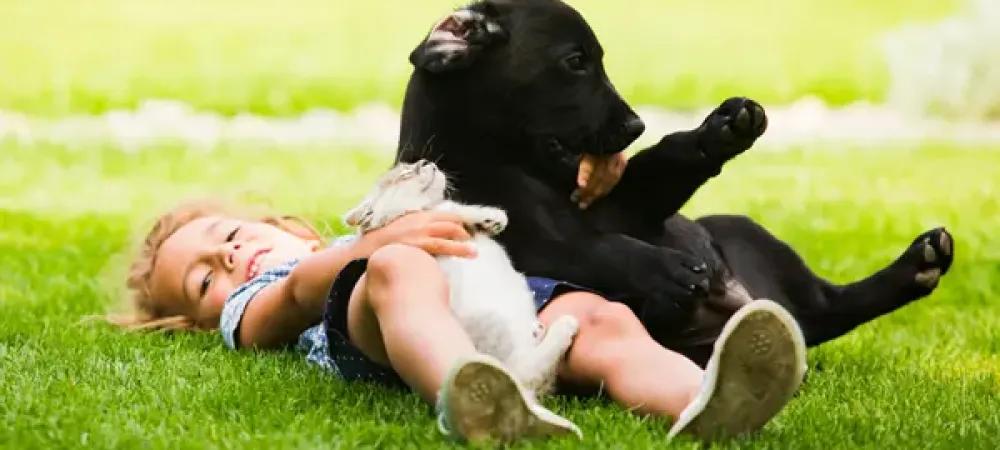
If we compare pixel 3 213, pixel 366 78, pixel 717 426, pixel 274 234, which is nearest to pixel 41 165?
pixel 3 213

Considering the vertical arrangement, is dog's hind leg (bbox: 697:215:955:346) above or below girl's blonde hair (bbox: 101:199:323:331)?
above

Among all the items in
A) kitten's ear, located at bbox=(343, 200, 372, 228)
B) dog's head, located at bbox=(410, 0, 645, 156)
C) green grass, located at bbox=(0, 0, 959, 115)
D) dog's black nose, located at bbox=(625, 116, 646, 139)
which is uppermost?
dog's head, located at bbox=(410, 0, 645, 156)

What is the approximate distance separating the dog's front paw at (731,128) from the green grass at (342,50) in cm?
832

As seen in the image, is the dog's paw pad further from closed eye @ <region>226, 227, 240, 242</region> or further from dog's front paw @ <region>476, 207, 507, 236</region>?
closed eye @ <region>226, 227, 240, 242</region>

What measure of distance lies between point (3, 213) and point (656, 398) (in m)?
5.13

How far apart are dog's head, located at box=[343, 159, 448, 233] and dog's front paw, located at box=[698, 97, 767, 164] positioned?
1.85 ft

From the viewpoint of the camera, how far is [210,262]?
14.0 ft

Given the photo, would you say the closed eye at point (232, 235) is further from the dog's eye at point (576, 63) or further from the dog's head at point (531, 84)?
the dog's eye at point (576, 63)

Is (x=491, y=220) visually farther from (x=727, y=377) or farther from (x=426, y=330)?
(x=727, y=377)

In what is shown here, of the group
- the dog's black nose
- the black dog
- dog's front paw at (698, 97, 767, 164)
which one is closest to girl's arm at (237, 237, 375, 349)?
the black dog

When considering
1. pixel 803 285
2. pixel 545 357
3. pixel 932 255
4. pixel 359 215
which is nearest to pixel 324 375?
pixel 359 215

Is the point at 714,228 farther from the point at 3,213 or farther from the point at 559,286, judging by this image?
the point at 3,213

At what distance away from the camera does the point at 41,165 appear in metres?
9.15

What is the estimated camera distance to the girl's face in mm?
4230
